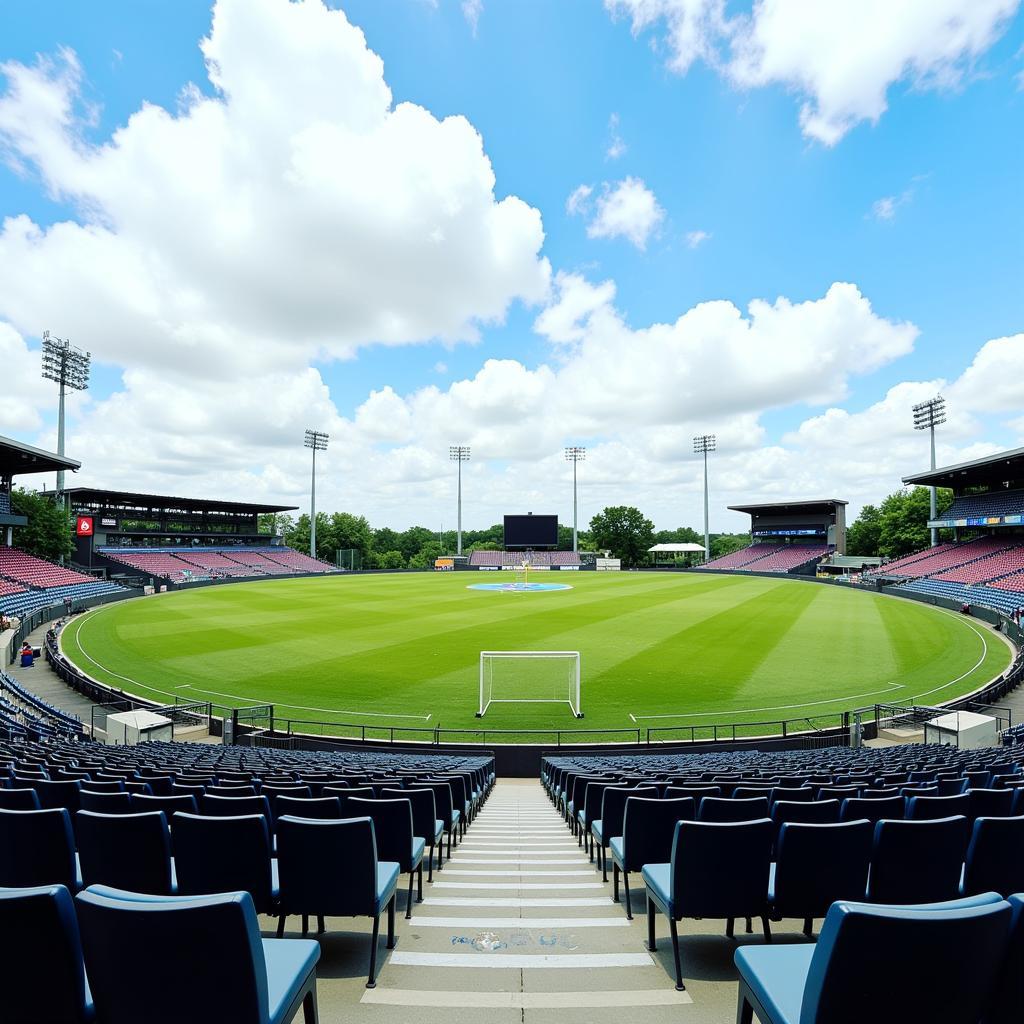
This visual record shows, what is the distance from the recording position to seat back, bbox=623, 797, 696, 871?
5230 mm

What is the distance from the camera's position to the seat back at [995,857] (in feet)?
13.0

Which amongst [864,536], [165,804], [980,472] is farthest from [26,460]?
[864,536]

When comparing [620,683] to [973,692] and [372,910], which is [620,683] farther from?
[372,910]

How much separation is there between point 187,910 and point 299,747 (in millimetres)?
17329

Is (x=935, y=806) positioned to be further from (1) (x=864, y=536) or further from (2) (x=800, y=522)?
(1) (x=864, y=536)

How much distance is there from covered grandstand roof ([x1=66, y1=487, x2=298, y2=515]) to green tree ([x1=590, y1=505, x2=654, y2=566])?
66.9m

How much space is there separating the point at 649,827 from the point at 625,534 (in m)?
130

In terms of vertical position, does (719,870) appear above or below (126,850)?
below

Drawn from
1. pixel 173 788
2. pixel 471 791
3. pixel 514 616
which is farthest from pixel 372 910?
pixel 514 616

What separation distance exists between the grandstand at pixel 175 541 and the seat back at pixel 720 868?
73959 millimetres

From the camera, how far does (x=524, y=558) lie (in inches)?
4377

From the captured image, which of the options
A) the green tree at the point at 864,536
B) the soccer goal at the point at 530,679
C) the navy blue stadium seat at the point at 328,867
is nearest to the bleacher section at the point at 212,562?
the soccer goal at the point at 530,679

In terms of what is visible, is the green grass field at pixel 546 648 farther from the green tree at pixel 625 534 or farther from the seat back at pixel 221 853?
the green tree at pixel 625 534

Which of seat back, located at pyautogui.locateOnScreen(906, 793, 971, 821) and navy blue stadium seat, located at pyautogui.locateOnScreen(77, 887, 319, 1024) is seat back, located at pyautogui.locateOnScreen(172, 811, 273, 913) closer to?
navy blue stadium seat, located at pyautogui.locateOnScreen(77, 887, 319, 1024)
